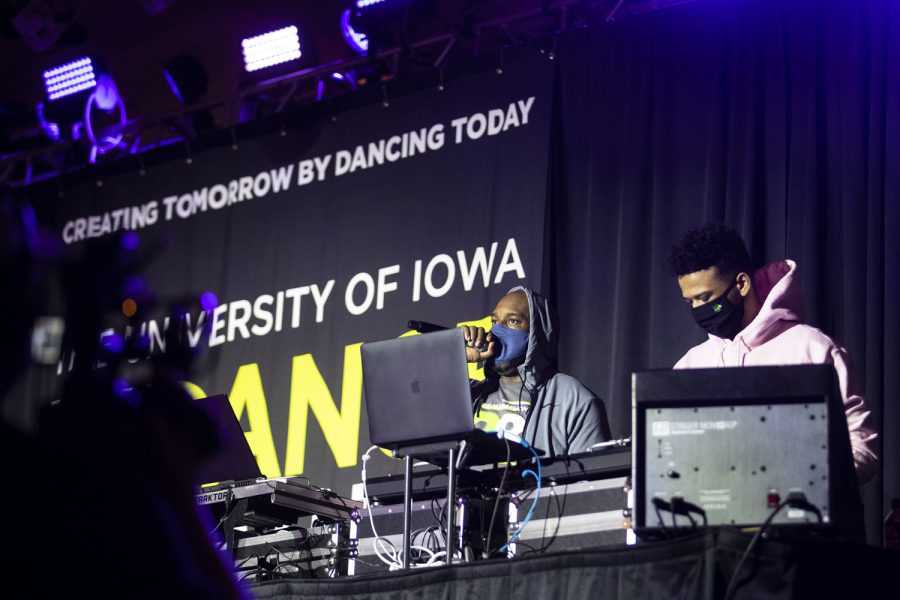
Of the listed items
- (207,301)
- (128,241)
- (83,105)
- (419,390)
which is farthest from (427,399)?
(83,105)

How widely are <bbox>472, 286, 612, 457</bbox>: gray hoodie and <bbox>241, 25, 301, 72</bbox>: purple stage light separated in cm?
309

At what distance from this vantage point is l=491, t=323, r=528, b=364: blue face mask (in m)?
4.25

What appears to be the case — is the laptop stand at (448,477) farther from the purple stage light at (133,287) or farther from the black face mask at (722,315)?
the purple stage light at (133,287)

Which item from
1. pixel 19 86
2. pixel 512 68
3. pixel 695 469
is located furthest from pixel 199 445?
pixel 19 86

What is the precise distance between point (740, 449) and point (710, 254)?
1.74 m

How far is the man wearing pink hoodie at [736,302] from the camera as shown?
381 centimetres

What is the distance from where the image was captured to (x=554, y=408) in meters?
4.08

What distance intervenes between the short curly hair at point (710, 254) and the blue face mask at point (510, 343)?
0.60 metres

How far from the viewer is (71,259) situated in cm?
92

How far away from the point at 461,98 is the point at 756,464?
400 centimetres

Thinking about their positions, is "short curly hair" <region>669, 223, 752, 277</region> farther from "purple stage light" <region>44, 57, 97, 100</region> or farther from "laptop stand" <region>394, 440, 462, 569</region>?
"purple stage light" <region>44, 57, 97, 100</region>

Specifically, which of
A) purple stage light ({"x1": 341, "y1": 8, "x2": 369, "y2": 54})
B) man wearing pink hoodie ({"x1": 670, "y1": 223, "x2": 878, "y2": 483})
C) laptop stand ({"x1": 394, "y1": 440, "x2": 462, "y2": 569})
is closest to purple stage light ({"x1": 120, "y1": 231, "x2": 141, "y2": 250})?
laptop stand ({"x1": 394, "y1": 440, "x2": 462, "y2": 569})

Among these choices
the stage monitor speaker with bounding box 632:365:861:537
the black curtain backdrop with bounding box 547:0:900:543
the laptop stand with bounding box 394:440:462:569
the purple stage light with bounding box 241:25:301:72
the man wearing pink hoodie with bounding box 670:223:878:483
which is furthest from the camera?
the purple stage light with bounding box 241:25:301:72

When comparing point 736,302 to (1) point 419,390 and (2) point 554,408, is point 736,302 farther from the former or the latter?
(1) point 419,390
